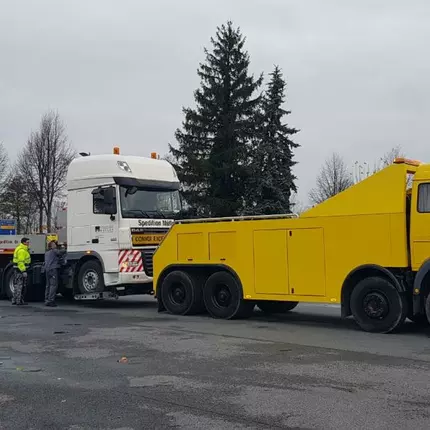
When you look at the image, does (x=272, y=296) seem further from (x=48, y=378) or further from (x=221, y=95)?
(x=221, y=95)

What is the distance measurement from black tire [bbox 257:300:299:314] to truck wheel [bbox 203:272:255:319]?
800 mm

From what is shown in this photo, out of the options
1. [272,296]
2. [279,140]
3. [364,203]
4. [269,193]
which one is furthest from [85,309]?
[279,140]

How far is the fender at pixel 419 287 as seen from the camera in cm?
955

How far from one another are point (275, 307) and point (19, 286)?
766 cm

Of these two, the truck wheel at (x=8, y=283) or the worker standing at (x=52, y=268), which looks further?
the truck wheel at (x=8, y=283)

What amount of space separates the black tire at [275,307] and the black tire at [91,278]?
405 cm

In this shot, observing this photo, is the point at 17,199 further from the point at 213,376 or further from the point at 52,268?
the point at 213,376

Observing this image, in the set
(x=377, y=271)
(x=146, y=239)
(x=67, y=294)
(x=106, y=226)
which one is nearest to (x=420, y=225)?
(x=377, y=271)

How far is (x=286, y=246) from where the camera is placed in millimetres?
11242

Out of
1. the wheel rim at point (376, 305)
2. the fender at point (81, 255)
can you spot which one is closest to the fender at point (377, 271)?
the wheel rim at point (376, 305)

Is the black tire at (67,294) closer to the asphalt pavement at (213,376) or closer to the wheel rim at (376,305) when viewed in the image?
the asphalt pavement at (213,376)

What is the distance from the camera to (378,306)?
33.4 feet

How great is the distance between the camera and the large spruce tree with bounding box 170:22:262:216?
40.0 meters

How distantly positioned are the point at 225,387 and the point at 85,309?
9344 mm
